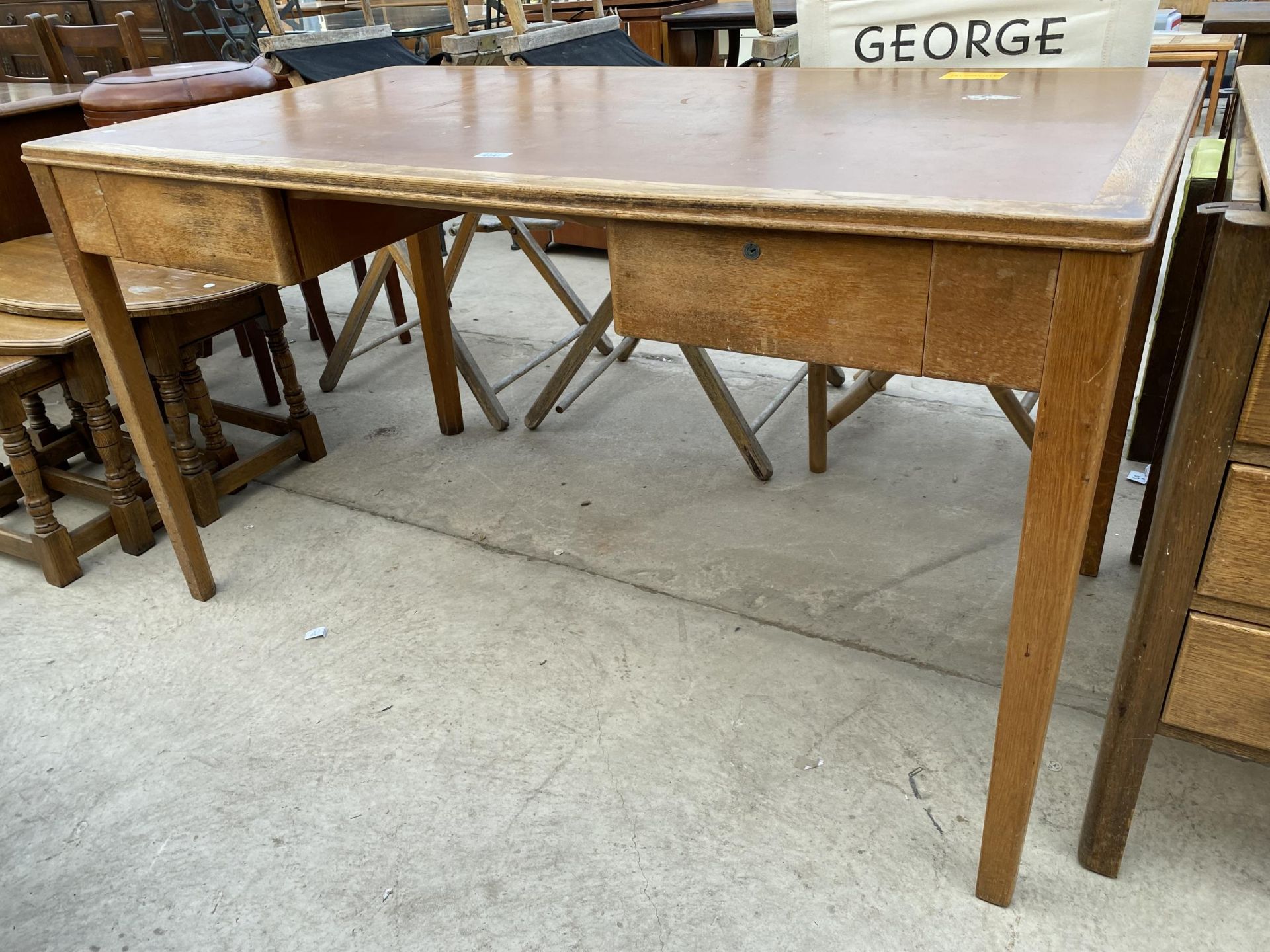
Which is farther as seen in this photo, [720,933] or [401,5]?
[401,5]

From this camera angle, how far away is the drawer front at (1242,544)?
3.38 ft

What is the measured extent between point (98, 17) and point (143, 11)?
1.48ft

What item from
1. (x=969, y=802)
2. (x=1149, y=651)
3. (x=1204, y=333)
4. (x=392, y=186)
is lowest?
(x=969, y=802)

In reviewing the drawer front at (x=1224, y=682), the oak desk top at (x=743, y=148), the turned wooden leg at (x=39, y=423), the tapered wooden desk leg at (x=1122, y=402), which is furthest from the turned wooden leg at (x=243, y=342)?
the drawer front at (x=1224, y=682)

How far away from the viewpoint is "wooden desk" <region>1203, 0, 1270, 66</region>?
185 cm

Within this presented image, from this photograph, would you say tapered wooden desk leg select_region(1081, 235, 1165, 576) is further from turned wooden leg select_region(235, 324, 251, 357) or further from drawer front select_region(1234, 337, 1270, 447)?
turned wooden leg select_region(235, 324, 251, 357)

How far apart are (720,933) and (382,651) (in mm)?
905

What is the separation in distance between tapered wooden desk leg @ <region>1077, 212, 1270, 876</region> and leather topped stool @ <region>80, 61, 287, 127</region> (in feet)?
7.85

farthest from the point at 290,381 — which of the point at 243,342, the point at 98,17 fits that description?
the point at 98,17

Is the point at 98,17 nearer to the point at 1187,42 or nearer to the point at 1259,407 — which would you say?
the point at 1187,42

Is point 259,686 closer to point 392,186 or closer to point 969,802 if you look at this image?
point 392,186

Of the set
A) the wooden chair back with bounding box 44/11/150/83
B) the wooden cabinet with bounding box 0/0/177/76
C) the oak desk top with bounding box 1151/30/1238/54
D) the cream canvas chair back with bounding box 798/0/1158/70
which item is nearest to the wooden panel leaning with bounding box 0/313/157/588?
the wooden chair back with bounding box 44/11/150/83

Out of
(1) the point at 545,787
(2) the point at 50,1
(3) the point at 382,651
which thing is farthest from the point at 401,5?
(1) the point at 545,787

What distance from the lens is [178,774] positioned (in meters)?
1.62
